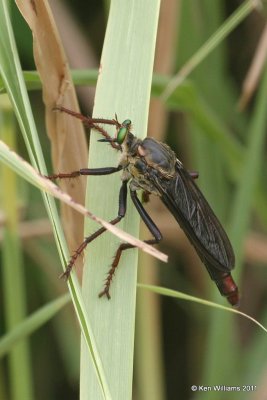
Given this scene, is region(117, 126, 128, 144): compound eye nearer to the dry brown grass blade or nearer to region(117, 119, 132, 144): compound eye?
region(117, 119, 132, 144): compound eye

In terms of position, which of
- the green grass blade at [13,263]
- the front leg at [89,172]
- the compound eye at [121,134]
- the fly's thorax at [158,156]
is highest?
the compound eye at [121,134]

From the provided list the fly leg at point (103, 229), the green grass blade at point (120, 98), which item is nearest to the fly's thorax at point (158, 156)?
the fly leg at point (103, 229)

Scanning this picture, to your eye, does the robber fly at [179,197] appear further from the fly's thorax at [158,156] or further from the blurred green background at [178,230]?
the blurred green background at [178,230]

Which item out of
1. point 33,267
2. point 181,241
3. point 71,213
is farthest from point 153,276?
point 71,213

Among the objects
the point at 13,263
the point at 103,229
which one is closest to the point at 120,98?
the point at 103,229

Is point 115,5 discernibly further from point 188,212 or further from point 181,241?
point 181,241

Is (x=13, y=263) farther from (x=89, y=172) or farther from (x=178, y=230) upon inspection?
(x=178, y=230)
